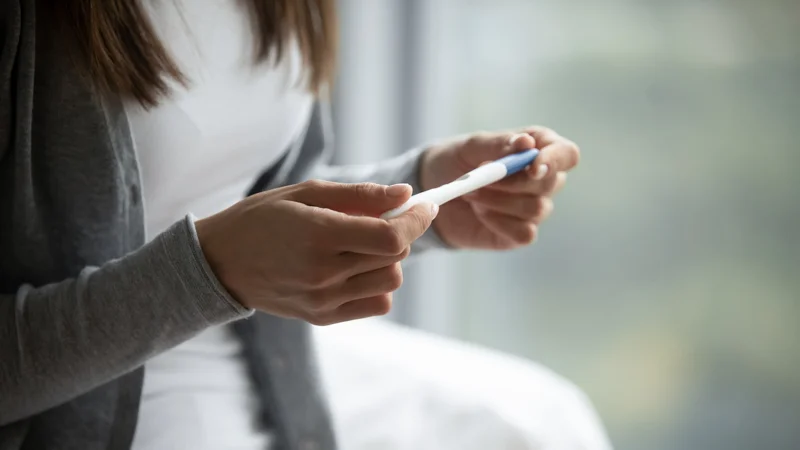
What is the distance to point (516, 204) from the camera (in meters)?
0.71

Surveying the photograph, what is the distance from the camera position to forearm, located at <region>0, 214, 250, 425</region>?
518 mm

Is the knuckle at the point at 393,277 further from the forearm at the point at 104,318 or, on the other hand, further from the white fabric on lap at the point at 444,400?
the white fabric on lap at the point at 444,400

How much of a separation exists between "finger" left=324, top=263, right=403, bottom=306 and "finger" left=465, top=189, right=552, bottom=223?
0.77 ft

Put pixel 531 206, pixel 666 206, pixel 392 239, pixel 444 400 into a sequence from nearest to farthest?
pixel 392 239 < pixel 531 206 < pixel 444 400 < pixel 666 206

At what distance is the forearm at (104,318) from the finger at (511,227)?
0.28 m

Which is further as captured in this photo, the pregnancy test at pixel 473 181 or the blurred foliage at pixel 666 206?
the blurred foliage at pixel 666 206

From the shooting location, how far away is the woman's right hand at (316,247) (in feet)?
1.55

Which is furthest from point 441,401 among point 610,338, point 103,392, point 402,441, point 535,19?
point 535,19

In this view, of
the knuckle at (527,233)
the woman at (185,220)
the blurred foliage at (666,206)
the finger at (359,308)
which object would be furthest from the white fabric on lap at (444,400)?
the blurred foliage at (666,206)

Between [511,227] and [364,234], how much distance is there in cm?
28

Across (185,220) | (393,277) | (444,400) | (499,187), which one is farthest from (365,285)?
(444,400)

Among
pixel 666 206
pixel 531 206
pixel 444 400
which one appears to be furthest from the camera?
pixel 666 206

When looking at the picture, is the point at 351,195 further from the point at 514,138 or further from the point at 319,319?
the point at 514,138

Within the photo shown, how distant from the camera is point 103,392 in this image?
25.0 inches
